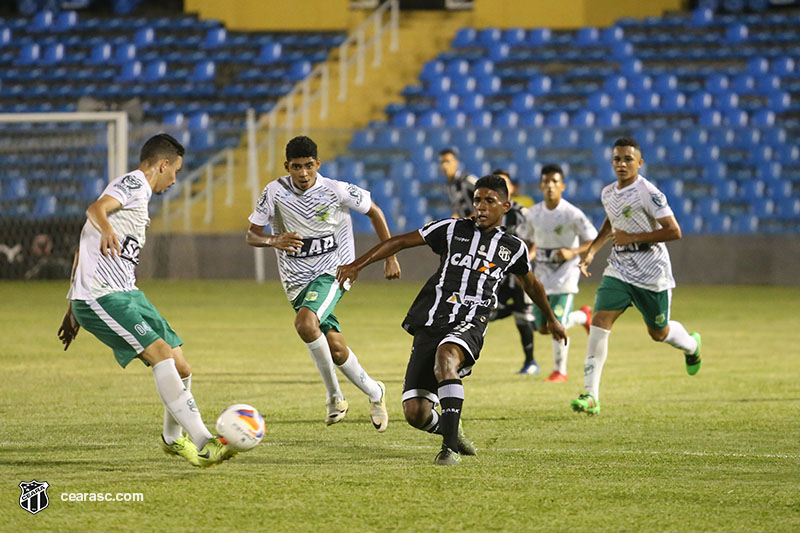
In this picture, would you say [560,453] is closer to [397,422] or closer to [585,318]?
[397,422]

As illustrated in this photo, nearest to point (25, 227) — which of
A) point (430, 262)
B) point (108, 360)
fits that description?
A: point (430, 262)

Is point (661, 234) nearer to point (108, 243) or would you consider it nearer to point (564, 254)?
point (564, 254)

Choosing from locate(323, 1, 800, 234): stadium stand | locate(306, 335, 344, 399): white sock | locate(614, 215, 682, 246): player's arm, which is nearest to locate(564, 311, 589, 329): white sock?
locate(614, 215, 682, 246): player's arm

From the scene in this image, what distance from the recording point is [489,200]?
6820 mm

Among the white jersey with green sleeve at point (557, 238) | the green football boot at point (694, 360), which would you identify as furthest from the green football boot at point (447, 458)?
the white jersey with green sleeve at point (557, 238)

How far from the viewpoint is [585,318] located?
1145cm

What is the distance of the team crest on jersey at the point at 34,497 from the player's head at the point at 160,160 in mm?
1676

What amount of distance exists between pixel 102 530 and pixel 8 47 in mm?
26105

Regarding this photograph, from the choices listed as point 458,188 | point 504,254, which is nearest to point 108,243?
point 504,254

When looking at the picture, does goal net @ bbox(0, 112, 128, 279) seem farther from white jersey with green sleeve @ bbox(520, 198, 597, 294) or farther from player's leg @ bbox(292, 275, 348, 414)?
player's leg @ bbox(292, 275, 348, 414)

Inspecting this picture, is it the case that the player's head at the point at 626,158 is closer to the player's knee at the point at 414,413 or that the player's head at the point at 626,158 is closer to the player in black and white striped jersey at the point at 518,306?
the player in black and white striped jersey at the point at 518,306

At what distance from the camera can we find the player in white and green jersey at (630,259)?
338 inches

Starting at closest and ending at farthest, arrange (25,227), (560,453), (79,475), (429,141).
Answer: (79,475)
(560,453)
(25,227)
(429,141)

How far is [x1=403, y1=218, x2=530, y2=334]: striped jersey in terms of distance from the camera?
680 cm
